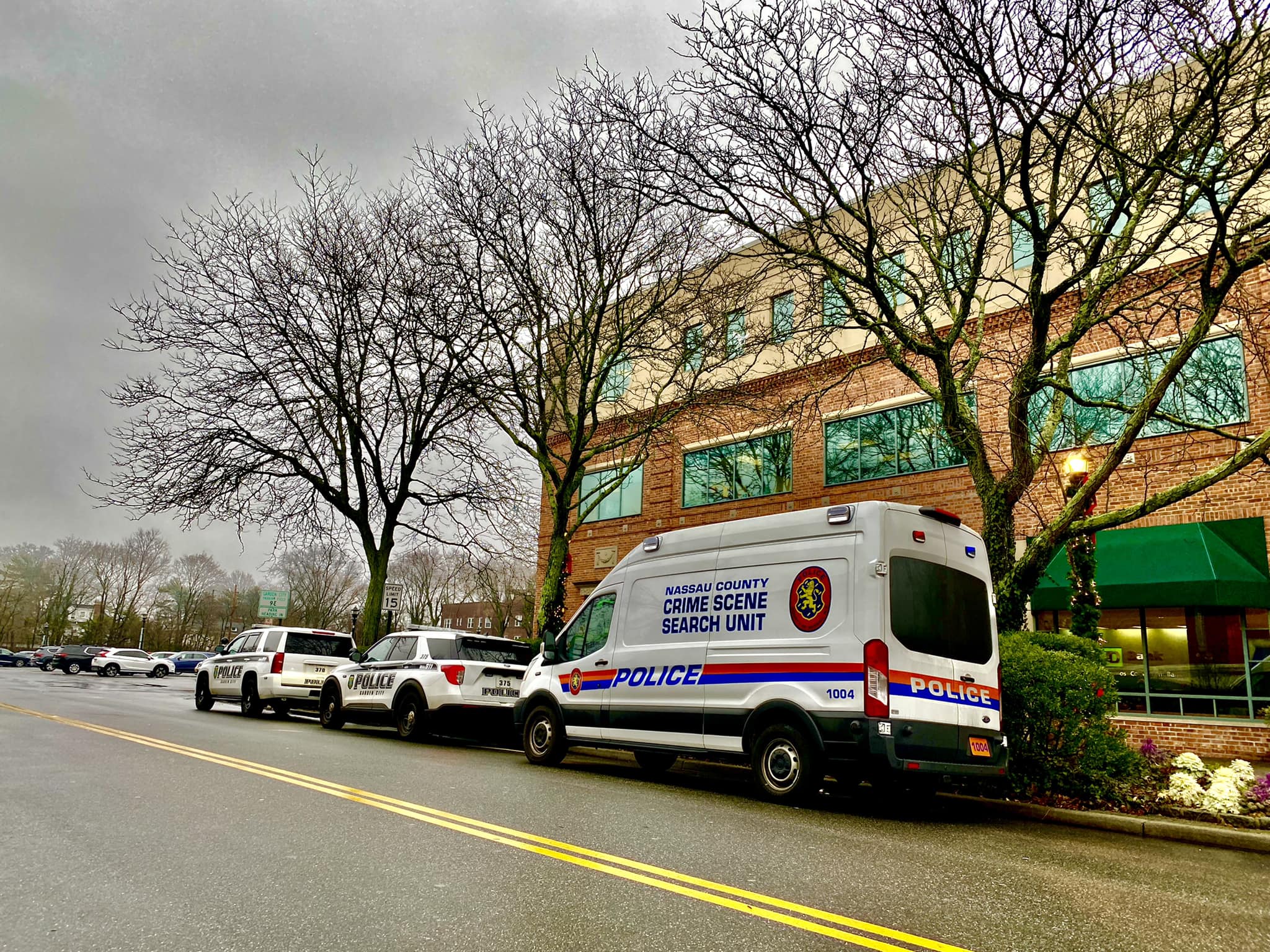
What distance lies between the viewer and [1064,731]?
28.5 feet

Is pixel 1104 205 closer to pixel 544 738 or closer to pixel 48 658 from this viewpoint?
pixel 544 738

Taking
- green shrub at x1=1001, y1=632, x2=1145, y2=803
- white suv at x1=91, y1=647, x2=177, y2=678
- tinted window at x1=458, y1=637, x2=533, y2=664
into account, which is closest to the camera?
green shrub at x1=1001, y1=632, x2=1145, y2=803

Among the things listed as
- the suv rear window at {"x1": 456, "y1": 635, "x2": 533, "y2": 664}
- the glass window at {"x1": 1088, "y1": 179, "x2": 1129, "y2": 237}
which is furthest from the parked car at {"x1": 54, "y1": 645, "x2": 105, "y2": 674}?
the glass window at {"x1": 1088, "y1": 179, "x2": 1129, "y2": 237}

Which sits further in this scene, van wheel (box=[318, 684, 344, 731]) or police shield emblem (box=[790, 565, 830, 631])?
van wheel (box=[318, 684, 344, 731])

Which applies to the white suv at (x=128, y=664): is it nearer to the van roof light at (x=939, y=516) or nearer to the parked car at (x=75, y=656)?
the parked car at (x=75, y=656)

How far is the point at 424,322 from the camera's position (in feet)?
57.0

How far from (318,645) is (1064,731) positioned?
14.4 metres

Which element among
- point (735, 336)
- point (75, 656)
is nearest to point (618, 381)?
point (735, 336)

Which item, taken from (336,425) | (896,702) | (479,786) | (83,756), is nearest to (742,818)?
(896,702)

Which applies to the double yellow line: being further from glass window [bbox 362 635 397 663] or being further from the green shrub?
glass window [bbox 362 635 397 663]

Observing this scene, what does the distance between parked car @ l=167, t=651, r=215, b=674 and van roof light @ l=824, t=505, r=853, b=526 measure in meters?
51.0

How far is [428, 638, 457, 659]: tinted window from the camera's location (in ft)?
44.6

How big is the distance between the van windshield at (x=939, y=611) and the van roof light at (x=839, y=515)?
59 cm

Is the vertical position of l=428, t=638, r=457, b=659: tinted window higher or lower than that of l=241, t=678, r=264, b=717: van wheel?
higher
